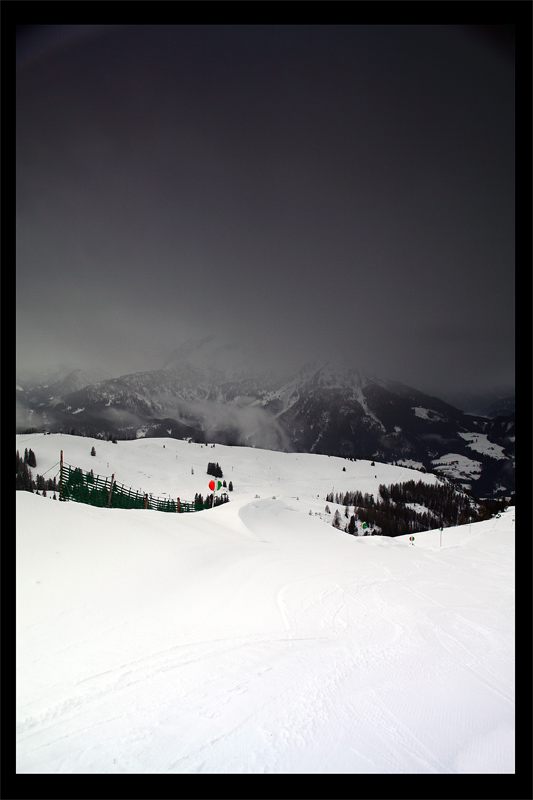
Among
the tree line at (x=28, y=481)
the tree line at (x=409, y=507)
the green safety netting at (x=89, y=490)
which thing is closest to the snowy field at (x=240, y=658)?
the tree line at (x=28, y=481)

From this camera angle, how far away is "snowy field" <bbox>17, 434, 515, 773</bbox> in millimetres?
3033

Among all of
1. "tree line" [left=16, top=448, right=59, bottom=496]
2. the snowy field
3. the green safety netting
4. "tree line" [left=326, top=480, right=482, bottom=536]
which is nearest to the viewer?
the snowy field

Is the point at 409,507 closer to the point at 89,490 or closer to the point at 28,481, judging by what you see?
the point at 28,481

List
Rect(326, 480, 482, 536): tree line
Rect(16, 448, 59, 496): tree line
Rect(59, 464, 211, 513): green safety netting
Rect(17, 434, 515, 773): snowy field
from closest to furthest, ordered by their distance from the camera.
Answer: Rect(17, 434, 515, 773): snowy field < Rect(16, 448, 59, 496): tree line < Rect(59, 464, 211, 513): green safety netting < Rect(326, 480, 482, 536): tree line

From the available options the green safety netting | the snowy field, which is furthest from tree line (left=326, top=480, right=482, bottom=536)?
the snowy field

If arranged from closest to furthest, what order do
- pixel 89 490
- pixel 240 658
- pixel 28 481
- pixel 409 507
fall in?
pixel 240 658
pixel 89 490
pixel 28 481
pixel 409 507

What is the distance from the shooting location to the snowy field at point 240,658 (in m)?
3.03

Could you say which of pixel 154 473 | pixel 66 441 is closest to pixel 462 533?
pixel 154 473

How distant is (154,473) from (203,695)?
113 m

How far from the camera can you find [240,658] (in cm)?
524

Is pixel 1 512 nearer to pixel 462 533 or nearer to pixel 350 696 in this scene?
pixel 350 696

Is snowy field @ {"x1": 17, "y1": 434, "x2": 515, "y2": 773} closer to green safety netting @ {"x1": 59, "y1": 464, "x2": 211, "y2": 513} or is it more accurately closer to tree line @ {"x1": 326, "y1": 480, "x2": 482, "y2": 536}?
green safety netting @ {"x1": 59, "y1": 464, "x2": 211, "y2": 513}

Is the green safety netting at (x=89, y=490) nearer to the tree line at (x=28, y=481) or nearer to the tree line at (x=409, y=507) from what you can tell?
the tree line at (x=28, y=481)

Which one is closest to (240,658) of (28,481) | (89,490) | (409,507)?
(89,490)
